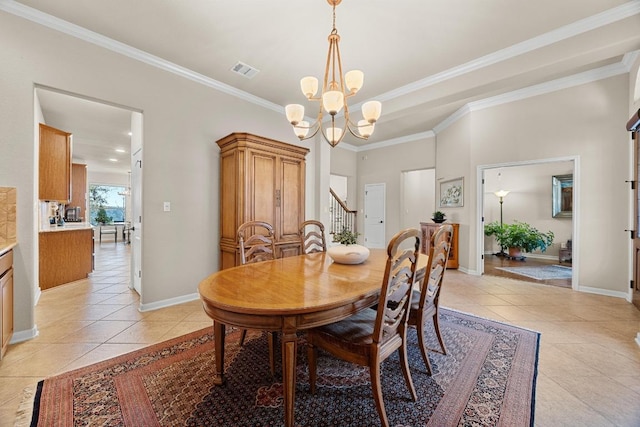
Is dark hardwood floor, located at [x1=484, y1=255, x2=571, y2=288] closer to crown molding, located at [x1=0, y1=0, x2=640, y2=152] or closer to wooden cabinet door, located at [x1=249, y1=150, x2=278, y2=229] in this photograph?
crown molding, located at [x1=0, y1=0, x2=640, y2=152]

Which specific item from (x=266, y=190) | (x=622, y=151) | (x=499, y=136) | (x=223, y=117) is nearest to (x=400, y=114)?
(x=499, y=136)

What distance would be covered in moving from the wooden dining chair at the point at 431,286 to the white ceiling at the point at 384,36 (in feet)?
6.52

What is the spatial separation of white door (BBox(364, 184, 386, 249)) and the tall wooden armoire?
3.61 metres

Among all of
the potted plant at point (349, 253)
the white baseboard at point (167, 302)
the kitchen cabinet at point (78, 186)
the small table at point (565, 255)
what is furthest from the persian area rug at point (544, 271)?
the kitchen cabinet at point (78, 186)

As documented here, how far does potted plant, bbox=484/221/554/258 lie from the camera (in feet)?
20.0

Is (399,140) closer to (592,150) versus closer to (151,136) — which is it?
(592,150)

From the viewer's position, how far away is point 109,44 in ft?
8.87

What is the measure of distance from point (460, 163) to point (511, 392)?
169 inches

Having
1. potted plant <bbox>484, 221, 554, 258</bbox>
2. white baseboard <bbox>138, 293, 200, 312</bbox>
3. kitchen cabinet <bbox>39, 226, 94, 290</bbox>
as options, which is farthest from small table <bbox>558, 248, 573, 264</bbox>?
kitchen cabinet <bbox>39, 226, 94, 290</bbox>

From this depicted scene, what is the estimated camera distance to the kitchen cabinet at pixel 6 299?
1931mm

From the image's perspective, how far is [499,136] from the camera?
4.48 m

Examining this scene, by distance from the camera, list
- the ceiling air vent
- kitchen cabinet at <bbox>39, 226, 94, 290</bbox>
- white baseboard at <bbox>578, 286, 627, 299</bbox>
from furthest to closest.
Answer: kitchen cabinet at <bbox>39, 226, 94, 290</bbox>
white baseboard at <bbox>578, 286, 627, 299</bbox>
the ceiling air vent

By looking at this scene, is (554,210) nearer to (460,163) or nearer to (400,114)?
(460,163)

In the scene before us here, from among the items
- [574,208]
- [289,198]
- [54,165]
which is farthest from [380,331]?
[54,165]
